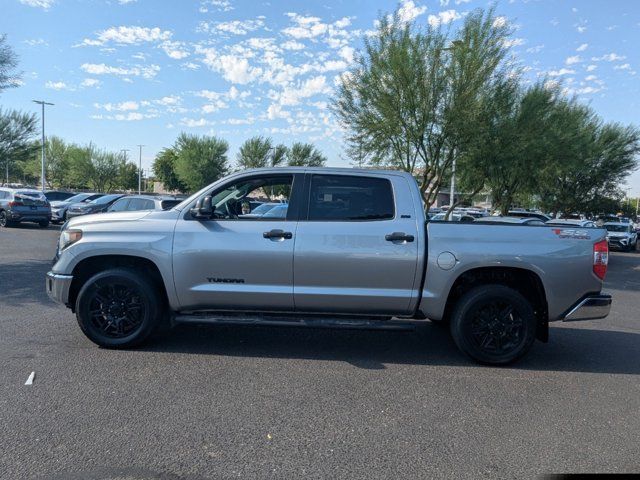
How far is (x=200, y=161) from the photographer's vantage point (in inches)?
1890

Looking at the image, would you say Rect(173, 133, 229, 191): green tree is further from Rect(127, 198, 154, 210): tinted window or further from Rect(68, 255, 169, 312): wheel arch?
Rect(68, 255, 169, 312): wheel arch

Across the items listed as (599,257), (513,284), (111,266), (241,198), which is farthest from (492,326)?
(111,266)

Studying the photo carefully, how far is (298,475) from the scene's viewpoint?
10.0ft

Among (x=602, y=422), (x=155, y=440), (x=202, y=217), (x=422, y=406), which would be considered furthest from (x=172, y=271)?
(x=602, y=422)

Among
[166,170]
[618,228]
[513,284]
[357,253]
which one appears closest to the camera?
[357,253]

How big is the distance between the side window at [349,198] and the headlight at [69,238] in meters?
2.47

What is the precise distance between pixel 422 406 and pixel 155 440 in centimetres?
212

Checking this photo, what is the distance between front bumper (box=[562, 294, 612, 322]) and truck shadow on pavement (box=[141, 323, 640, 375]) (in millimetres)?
610

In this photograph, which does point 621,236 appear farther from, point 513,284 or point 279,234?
point 279,234

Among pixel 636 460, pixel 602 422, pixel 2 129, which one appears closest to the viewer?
pixel 636 460

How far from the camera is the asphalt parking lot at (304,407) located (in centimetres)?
322

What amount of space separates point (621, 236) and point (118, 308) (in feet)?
85.4

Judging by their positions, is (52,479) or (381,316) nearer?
(52,479)

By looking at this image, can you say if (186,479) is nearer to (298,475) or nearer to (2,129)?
(298,475)
